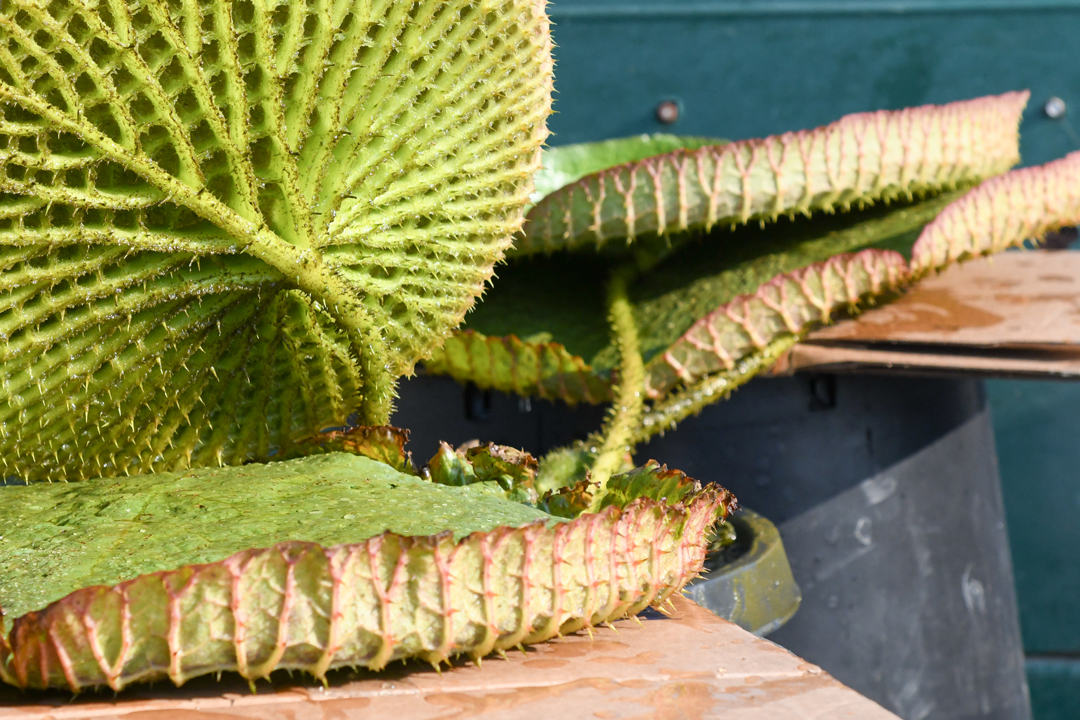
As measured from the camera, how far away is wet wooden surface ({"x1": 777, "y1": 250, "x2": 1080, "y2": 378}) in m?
0.80

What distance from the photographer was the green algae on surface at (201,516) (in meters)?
0.45

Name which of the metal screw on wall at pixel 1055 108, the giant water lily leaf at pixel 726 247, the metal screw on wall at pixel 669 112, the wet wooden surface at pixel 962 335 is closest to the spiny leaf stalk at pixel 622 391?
the giant water lily leaf at pixel 726 247

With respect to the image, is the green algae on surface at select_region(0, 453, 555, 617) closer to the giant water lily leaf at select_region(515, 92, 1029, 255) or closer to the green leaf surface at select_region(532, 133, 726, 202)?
the giant water lily leaf at select_region(515, 92, 1029, 255)

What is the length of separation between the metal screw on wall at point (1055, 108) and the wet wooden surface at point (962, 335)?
75 cm

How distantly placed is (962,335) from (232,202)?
0.58 meters

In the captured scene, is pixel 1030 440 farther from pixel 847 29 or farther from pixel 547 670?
pixel 547 670

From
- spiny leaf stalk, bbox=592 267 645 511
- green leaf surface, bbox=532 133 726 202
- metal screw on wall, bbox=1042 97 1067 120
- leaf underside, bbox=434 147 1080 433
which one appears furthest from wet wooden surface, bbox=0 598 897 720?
metal screw on wall, bbox=1042 97 1067 120

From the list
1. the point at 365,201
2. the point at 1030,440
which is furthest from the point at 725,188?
the point at 1030,440

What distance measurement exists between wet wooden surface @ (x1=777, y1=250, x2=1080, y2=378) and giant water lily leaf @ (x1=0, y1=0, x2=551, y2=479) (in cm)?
34

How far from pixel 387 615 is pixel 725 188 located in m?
0.50

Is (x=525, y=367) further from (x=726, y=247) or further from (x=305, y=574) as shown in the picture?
(x=305, y=574)

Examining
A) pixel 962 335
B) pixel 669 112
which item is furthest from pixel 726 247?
pixel 669 112

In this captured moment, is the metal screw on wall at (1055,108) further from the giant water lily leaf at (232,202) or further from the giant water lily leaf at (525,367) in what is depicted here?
the giant water lily leaf at (232,202)

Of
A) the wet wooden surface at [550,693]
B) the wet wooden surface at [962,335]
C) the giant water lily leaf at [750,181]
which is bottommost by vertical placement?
the wet wooden surface at [550,693]
